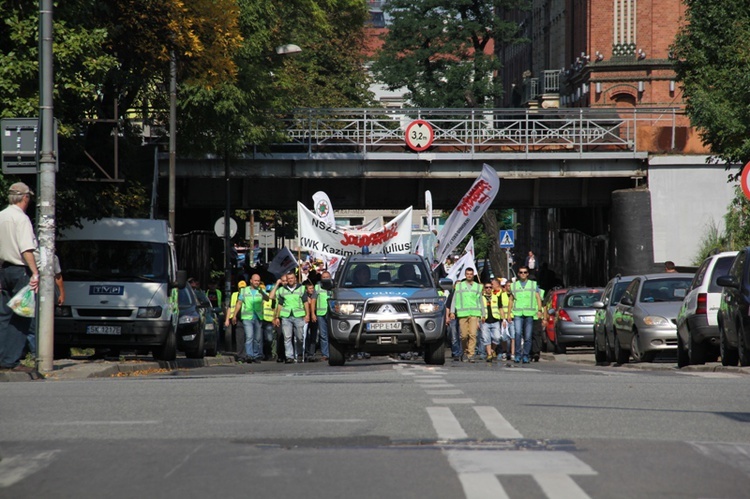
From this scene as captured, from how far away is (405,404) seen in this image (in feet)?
37.2

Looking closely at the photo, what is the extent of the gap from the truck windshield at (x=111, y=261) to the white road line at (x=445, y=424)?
14.3 meters

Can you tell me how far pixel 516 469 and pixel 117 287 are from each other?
1773 centimetres

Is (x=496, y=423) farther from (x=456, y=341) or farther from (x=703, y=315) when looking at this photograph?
(x=456, y=341)

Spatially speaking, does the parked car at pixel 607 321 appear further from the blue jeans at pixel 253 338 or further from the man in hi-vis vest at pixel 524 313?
the blue jeans at pixel 253 338

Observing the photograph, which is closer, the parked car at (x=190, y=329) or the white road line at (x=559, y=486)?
the white road line at (x=559, y=486)

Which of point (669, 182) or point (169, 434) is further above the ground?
point (669, 182)

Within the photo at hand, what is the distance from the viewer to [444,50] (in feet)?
228

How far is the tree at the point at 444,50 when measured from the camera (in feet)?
225

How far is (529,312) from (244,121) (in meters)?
12.1

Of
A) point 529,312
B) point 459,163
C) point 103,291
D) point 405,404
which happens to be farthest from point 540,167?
point 405,404

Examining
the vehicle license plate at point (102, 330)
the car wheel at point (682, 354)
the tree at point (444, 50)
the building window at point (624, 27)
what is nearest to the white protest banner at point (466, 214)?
the vehicle license plate at point (102, 330)

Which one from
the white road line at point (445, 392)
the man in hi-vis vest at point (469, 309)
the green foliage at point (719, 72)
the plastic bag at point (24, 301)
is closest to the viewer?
the white road line at point (445, 392)

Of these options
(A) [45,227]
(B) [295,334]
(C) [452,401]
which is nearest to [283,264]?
(B) [295,334]

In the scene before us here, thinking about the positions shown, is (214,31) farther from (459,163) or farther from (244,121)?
(459,163)
